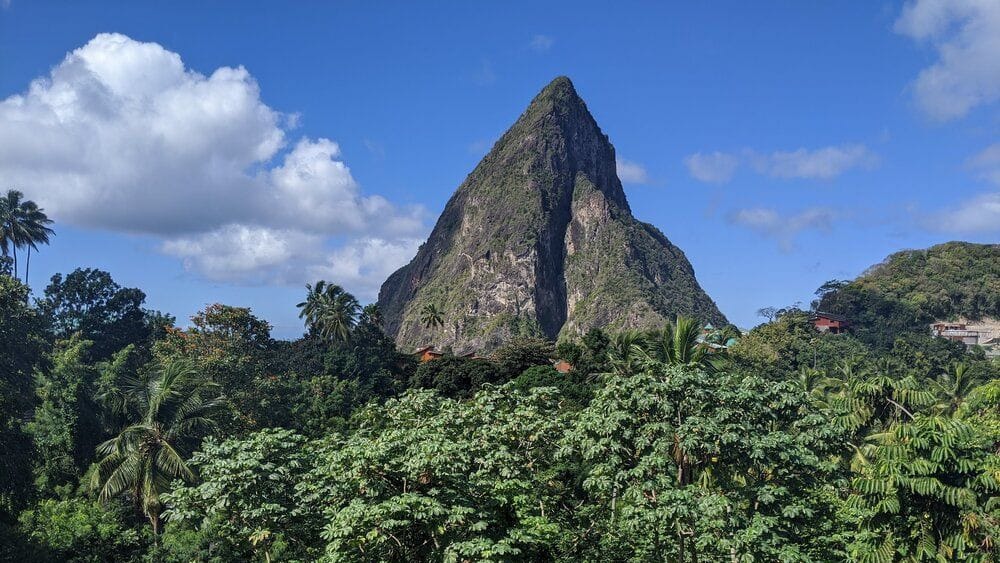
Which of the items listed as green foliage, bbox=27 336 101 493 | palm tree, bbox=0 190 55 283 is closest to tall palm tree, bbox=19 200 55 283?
palm tree, bbox=0 190 55 283

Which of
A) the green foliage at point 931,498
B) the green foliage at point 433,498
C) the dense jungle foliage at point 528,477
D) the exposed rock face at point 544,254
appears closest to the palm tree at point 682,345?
the dense jungle foliage at point 528,477

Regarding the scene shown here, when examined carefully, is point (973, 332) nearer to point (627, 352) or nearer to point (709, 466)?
point (627, 352)

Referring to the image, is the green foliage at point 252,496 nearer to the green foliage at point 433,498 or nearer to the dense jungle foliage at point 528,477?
the dense jungle foliage at point 528,477

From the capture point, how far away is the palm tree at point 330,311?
173 ft

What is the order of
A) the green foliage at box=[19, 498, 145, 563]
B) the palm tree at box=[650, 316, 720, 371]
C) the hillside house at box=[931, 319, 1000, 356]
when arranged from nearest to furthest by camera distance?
the green foliage at box=[19, 498, 145, 563]
the palm tree at box=[650, 316, 720, 371]
the hillside house at box=[931, 319, 1000, 356]

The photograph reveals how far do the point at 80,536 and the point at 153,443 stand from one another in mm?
3709

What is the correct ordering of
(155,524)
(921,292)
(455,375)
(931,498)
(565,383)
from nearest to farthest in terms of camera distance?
(931,498)
(155,524)
(565,383)
(455,375)
(921,292)

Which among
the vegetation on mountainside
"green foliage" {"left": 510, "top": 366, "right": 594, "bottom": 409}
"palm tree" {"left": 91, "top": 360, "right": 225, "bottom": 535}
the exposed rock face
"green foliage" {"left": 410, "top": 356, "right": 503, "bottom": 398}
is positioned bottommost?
"palm tree" {"left": 91, "top": 360, "right": 225, "bottom": 535}

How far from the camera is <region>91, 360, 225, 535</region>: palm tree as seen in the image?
20891 mm

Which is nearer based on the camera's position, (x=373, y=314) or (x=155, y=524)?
(x=155, y=524)

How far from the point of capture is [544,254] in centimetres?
16425

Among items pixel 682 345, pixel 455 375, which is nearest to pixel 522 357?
→ pixel 455 375

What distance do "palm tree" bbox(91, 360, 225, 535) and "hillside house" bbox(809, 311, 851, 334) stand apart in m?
82.9

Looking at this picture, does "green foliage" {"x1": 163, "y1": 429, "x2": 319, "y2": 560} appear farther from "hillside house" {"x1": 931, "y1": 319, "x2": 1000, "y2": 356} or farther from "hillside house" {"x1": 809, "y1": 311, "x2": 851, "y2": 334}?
"hillside house" {"x1": 931, "y1": 319, "x2": 1000, "y2": 356}
